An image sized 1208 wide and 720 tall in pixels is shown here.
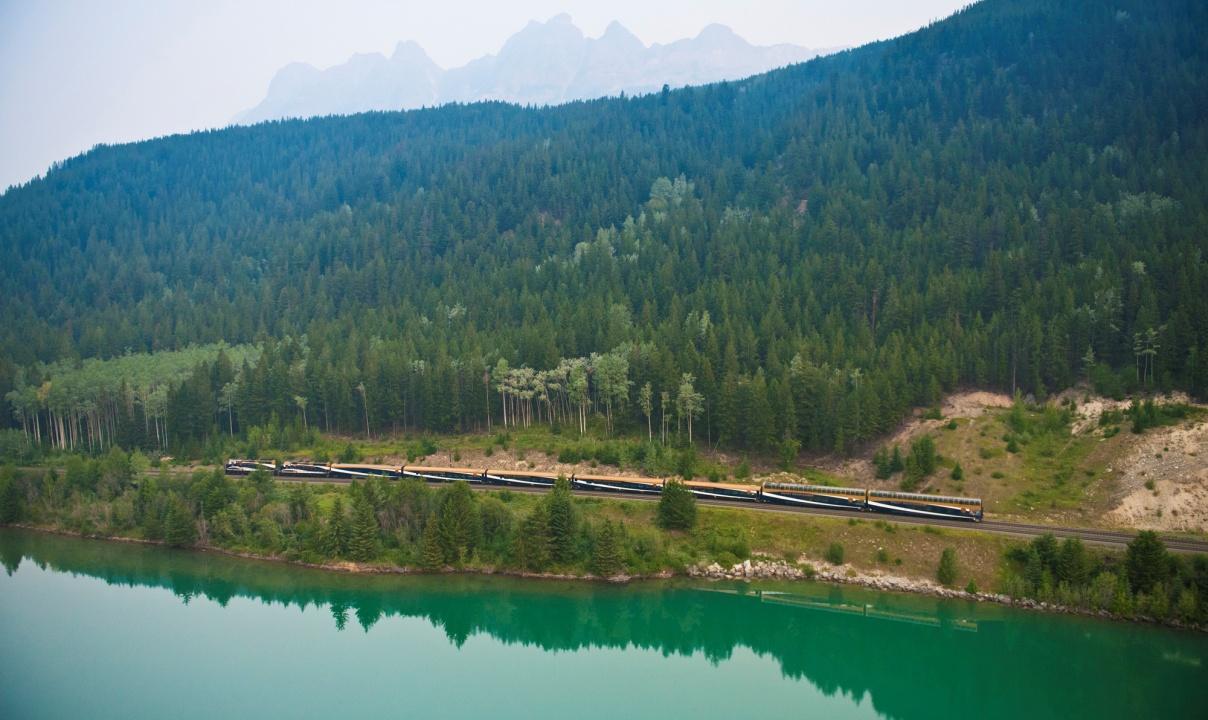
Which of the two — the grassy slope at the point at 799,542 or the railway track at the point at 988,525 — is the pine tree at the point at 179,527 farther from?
the railway track at the point at 988,525

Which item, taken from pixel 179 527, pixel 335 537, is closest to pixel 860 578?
pixel 335 537

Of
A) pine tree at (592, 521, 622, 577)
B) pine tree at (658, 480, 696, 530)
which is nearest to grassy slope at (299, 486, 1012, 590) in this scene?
pine tree at (658, 480, 696, 530)

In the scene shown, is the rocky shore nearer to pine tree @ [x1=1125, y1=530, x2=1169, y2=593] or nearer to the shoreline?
the shoreline

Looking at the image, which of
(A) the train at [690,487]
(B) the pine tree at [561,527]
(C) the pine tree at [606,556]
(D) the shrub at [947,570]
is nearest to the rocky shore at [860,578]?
(D) the shrub at [947,570]

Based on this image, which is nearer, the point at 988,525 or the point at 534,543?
the point at 988,525

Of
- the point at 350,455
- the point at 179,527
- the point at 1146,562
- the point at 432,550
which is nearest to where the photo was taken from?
the point at 1146,562

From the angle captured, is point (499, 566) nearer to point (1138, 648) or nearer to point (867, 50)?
point (1138, 648)

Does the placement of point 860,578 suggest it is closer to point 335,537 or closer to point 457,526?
point 457,526
